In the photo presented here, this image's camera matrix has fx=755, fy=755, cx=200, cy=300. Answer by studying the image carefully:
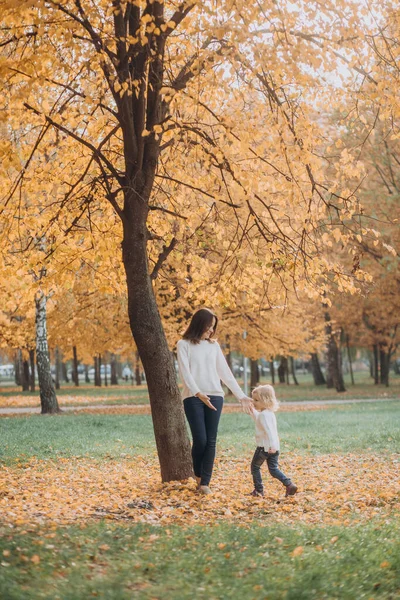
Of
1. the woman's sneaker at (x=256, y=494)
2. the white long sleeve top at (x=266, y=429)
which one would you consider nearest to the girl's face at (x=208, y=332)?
the white long sleeve top at (x=266, y=429)

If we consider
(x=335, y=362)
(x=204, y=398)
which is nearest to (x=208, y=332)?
(x=204, y=398)

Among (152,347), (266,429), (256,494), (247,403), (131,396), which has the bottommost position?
(256,494)

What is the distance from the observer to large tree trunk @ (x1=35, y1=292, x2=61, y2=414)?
2364 cm

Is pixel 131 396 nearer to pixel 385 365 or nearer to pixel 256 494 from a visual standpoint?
pixel 385 365

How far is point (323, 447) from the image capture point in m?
14.0

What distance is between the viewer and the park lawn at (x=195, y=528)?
4832 millimetres

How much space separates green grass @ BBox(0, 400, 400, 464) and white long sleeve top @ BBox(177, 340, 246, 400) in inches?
202

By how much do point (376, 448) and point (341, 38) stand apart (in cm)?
797

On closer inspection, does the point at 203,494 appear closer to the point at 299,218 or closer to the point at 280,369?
the point at 299,218

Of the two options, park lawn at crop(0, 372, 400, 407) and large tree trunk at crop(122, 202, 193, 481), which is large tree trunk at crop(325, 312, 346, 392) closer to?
park lawn at crop(0, 372, 400, 407)

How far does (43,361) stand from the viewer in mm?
23766

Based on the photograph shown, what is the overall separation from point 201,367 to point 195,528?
7.07 feet

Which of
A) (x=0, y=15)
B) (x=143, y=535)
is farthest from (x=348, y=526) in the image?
(x=0, y=15)

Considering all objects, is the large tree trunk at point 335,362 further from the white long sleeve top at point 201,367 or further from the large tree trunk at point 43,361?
the white long sleeve top at point 201,367
